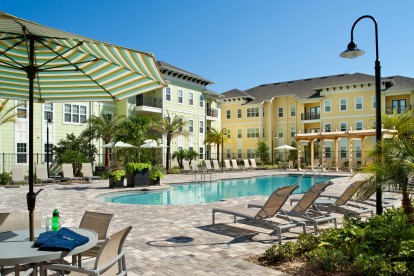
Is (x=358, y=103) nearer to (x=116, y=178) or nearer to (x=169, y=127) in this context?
(x=169, y=127)

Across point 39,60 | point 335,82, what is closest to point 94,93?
point 39,60

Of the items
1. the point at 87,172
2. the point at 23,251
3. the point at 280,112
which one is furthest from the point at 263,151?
the point at 23,251

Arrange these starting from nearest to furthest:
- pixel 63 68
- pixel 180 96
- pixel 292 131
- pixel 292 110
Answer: pixel 63 68, pixel 180 96, pixel 292 131, pixel 292 110

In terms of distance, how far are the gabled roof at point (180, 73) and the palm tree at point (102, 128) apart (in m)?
7.88

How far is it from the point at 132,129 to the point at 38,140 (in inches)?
401

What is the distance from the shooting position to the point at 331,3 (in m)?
10.4

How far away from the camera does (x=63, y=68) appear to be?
19.3 ft

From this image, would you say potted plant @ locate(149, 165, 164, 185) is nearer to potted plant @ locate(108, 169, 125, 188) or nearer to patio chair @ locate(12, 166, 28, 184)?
potted plant @ locate(108, 169, 125, 188)

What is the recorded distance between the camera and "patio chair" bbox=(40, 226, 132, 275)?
11.6ft

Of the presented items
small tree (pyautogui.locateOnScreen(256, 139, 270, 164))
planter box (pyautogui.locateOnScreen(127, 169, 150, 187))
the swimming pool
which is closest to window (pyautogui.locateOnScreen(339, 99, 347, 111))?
small tree (pyautogui.locateOnScreen(256, 139, 270, 164))

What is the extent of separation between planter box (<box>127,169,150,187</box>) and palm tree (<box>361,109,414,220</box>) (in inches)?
535

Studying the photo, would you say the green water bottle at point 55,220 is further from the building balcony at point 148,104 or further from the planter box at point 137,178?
the building balcony at point 148,104

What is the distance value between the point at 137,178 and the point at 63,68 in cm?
1383

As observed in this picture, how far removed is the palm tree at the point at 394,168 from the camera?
22.1 feet
